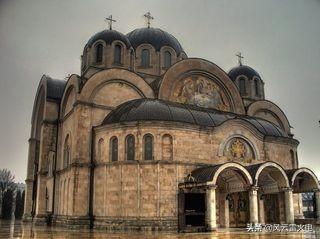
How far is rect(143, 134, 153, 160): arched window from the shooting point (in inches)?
810

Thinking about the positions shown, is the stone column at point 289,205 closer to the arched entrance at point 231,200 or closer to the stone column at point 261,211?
the stone column at point 261,211

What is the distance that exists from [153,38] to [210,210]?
704 inches

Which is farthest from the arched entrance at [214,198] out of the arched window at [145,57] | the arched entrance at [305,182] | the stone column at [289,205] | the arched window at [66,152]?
the arched window at [145,57]

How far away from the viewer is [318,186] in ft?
74.2

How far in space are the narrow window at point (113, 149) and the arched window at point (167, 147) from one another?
274 cm

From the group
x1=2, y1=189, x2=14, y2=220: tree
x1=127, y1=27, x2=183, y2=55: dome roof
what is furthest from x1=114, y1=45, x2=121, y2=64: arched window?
x1=2, y1=189, x2=14, y2=220: tree

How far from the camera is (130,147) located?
20875 millimetres

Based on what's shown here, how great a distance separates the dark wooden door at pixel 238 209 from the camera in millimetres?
23016

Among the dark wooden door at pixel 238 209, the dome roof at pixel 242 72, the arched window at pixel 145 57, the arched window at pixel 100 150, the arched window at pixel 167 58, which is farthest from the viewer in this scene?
the dome roof at pixel 242 72

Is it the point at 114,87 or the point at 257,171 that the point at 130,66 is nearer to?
the point at 114,87

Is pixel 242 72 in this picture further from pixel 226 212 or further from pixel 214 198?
pixel 214 198

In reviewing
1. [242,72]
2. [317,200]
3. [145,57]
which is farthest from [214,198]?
[242,72]

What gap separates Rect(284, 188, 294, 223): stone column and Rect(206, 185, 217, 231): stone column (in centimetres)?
513

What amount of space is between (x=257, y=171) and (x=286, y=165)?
6.13 m
